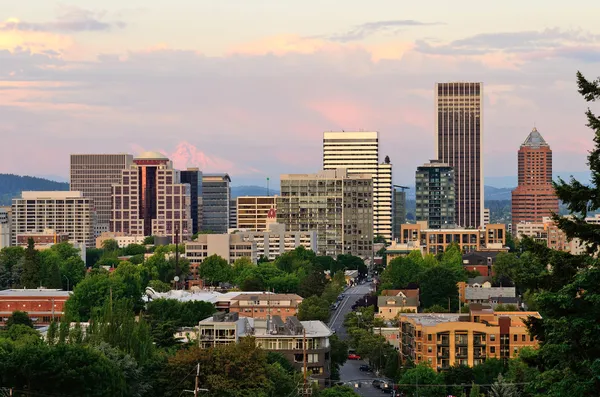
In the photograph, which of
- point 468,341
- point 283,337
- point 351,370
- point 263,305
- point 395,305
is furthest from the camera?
point 395,305

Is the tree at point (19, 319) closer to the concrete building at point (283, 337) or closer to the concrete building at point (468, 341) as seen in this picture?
the concrete building at point (283, 337)

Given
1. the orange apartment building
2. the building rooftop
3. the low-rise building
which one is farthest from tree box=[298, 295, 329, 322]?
the building rooftop

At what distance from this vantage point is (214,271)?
187125mm

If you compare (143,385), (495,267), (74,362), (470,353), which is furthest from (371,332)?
(495,267)

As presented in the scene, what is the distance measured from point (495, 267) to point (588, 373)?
148 metres

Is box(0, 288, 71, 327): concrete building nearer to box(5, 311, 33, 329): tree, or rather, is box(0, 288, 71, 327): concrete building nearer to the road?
box(5, 311, 33, 329): tree

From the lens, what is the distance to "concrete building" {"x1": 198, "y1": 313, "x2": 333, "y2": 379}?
A: 92250 millimetres

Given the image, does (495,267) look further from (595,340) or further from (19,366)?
(595,340)

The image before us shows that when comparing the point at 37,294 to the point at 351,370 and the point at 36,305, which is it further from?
the point at 351,370

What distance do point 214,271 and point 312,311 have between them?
197 feet

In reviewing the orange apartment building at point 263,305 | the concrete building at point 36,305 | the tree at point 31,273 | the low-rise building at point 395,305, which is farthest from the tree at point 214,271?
the concrete building at point 36,305

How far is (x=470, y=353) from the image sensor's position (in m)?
97.9

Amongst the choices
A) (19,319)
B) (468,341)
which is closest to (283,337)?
(468,341)

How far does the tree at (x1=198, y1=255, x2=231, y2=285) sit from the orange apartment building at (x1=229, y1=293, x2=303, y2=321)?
4542 centimetres
